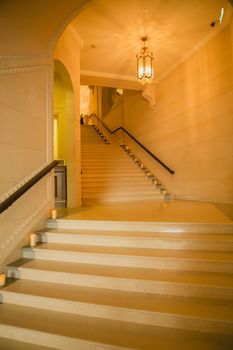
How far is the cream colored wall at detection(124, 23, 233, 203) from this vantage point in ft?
16.4

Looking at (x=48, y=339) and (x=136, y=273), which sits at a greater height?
(x=136, y=273)

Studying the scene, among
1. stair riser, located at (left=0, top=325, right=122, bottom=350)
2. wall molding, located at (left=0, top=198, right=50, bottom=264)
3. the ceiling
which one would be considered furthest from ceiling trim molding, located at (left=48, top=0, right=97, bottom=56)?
stair riser, located at (left=0, top=325, right=122, bottom=350)

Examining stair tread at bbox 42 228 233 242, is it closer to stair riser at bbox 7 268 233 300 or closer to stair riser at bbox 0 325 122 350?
stair riser at bbox 7 268 233 300

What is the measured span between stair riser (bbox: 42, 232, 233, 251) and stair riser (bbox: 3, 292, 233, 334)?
2.97ft

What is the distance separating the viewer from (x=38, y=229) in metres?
3.29

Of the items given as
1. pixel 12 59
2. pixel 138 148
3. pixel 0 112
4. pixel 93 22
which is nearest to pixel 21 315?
pixel 0 112

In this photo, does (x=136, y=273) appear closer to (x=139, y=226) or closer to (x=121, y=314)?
(x=121, y=314)

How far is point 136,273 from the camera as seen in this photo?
239 centimetres

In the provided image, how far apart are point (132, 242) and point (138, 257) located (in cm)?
32

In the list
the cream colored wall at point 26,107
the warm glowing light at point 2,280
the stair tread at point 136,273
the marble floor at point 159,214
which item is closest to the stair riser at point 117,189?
the marble floor at point 159,214

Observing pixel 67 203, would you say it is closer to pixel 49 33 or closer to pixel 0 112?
pixel 0 112

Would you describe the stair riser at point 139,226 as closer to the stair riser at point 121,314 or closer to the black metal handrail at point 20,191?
the black metal handrail at point 20,191

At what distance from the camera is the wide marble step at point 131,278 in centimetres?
212

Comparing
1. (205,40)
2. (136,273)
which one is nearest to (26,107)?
(136,273)
